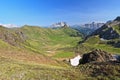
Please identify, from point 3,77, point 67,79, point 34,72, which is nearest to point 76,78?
point 67,79

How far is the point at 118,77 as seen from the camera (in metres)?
49.4

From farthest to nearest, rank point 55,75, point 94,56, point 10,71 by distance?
point 94,56 → point 10,71 → point 55,75

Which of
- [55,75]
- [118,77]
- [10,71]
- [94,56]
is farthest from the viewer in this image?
[94,56]

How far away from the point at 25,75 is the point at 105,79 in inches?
672

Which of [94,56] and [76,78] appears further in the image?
[94,56]

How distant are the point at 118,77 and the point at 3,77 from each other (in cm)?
2408

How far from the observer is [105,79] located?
4947 centimetres

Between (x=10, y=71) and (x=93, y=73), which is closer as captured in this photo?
(x=93, y=73)

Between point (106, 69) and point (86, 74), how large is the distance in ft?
14.5

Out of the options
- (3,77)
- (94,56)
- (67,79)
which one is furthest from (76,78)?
(94,56)

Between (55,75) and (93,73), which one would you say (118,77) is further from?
(55,75)

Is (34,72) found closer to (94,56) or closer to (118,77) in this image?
(118,77)

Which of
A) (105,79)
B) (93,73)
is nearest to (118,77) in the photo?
(105,79)

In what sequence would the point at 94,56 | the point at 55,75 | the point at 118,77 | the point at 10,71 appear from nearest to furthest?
1. the point at 118,77
2. the point at 55,75
3. the point at 10,71
4. the point at 94,56
